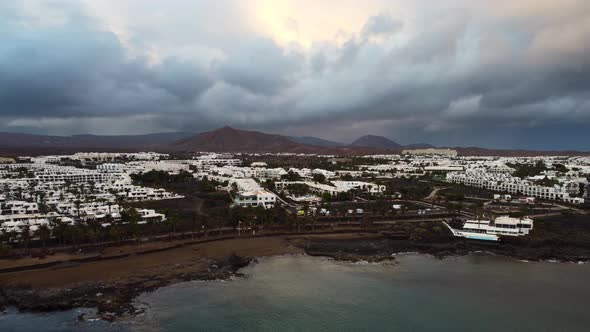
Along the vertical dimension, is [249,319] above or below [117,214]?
below

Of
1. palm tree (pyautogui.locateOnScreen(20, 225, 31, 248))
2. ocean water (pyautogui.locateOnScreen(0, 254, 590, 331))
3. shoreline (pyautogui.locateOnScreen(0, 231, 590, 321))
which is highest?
palm tree (pyautogui.locateOnScreen(20, 225, 31, 248))

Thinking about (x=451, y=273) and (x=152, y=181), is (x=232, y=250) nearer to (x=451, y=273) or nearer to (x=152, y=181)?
(x=451, y=273)

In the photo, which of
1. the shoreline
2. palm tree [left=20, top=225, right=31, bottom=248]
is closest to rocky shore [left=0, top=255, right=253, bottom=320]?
the shoreline

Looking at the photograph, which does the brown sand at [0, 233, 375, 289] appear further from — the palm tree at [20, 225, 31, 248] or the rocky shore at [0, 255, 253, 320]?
the palm tree at [20, 225, 31, 248]

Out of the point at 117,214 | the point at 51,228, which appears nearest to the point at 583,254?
the point at 117,214

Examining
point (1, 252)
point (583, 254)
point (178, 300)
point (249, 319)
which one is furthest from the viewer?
point (583, 254)
